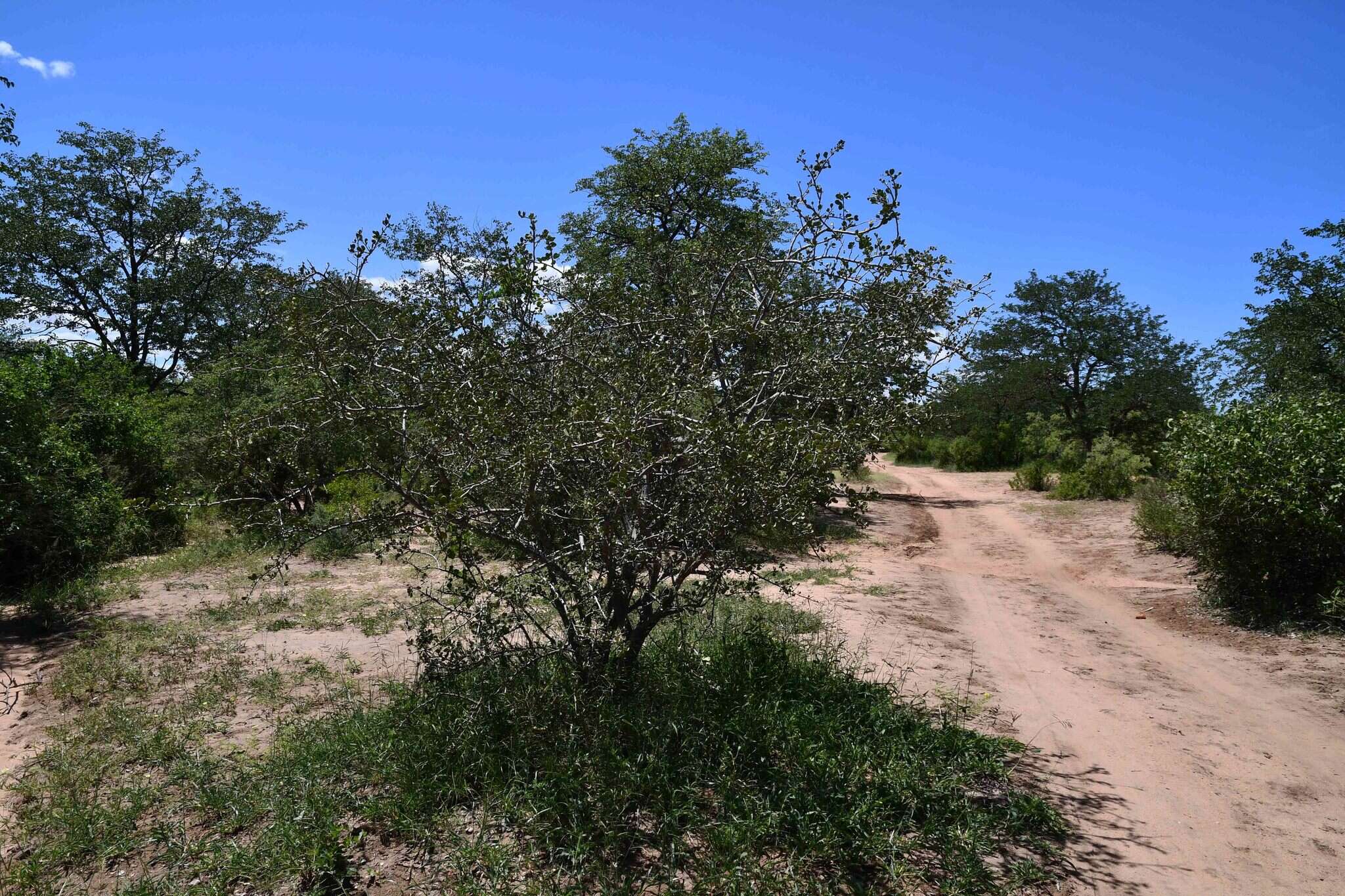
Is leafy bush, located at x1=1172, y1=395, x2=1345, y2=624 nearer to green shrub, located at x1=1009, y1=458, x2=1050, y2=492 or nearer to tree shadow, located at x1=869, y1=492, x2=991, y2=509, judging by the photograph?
tree shadow, located at x1=869, y1=492, x2=991, y2=509

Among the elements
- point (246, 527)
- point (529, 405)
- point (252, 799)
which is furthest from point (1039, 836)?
point (246, 527)

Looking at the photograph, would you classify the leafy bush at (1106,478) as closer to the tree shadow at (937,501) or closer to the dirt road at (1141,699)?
the tree shadow at (937,501)

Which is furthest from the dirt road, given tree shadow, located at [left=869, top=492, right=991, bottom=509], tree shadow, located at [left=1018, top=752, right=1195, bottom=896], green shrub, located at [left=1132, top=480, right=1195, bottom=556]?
tree shadow, located at [left=869, top=492, right=991, bottom=509]

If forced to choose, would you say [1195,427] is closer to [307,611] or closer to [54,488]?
[307,611]

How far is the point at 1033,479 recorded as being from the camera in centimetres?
2372

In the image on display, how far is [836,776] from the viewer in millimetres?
4195

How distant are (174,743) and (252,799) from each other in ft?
4.10

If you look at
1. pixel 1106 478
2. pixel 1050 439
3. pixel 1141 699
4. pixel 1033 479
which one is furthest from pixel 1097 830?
pixel 1050 439

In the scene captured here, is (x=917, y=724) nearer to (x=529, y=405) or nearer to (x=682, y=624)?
(x=682, y=624)

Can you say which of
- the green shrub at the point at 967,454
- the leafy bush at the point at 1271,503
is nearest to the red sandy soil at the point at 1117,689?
the leafy bush at the point at 1271,503

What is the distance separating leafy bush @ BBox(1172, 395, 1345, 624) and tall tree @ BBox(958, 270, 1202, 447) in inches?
786

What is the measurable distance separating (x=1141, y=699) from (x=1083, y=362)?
89.9ft

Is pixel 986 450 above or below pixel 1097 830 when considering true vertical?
above

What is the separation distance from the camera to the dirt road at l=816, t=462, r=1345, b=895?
3.95 meters
